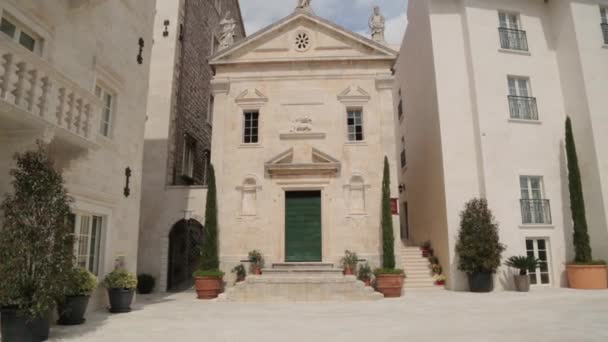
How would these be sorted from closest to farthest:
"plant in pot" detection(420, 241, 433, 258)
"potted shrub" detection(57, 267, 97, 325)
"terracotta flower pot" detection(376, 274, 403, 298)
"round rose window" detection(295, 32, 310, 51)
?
1. "potted shrub" detection(57, 267, 97, 325)
2. "terracotta flower pot" detection(376, 274, 403, 298)
3. "round rose window" detection(295, 32, 310, 51)
4. "plant in pot" detection(420, 241, 433, 258)

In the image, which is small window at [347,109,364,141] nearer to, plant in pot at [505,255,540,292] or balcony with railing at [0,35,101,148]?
plant in pot at [505,255,540,292]

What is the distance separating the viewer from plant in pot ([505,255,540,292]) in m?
12.4

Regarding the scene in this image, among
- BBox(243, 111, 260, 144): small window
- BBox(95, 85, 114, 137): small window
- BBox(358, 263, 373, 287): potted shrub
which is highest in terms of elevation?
BBox(243, 111, 260, 144): small window

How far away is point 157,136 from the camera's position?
584 inches

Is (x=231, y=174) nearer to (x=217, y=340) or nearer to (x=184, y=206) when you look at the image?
(x=184, y=206)

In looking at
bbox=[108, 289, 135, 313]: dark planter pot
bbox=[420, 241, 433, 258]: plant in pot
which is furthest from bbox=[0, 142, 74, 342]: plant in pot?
bbox=[420, 241, 433, 258]: plant in pot

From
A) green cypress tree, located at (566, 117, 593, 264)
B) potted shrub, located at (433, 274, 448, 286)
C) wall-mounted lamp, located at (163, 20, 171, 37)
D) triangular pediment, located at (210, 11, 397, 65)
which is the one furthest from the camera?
wall-mounted lamp, located at (163, 20, 171, 37)

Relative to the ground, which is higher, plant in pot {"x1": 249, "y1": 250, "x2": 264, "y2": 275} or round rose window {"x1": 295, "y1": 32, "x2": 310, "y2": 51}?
round rose window {"x1": 295, "y1": 32, "x2": 310, "y2": 51}

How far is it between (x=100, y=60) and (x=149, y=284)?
7.80m

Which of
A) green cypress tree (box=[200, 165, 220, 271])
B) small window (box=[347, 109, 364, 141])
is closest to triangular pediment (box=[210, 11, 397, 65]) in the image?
small window (box=[347, 109, 364, 141])

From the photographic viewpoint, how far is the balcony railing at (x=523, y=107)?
565 inches

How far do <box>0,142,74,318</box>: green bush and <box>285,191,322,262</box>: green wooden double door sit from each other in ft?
25.8

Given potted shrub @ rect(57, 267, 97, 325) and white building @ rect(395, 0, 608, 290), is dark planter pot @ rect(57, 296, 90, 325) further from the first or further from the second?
white building @ rect(395, 0, 608, 290)

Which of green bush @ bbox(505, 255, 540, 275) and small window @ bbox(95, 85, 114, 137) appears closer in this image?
small window @ bbox(95, 85, 114, 137)
